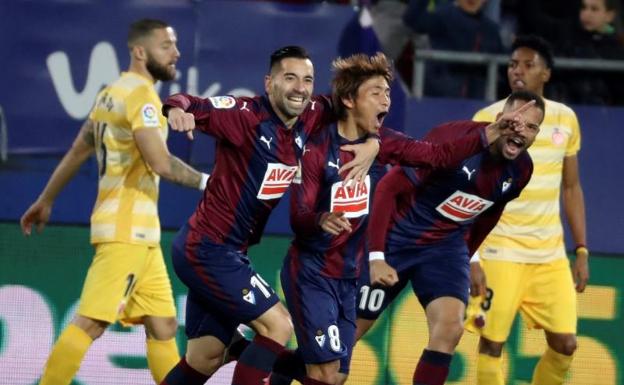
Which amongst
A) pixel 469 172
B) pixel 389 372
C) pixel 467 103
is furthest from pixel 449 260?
pixel 467 103

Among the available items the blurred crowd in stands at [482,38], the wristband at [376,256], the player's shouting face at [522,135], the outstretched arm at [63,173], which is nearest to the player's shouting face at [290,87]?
the wristband at [376,256]

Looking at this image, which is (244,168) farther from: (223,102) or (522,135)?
(522,135)

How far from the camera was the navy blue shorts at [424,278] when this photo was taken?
8219 millimetres

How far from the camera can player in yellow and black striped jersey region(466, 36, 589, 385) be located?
8.95m

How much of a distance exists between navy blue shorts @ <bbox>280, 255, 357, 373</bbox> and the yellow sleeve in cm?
109

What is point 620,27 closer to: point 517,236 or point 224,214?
point 517,236

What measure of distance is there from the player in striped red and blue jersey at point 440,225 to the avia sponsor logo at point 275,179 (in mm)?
825

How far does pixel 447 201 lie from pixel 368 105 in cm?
86

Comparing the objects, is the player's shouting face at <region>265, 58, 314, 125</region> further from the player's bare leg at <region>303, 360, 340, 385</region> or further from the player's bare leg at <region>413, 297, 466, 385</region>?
the player's bare leg at <region>413, 297, 466, 385</region>

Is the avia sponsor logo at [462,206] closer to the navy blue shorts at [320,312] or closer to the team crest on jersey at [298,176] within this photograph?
the navy blue shorts at [320,312]

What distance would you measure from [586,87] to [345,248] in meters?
3.94

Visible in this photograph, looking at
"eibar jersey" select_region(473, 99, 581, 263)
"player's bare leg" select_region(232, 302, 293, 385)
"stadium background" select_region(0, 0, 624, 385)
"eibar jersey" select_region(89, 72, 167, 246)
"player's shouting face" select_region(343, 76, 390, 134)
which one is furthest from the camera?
"stadium background" select_region(0, 0, 624, 385)

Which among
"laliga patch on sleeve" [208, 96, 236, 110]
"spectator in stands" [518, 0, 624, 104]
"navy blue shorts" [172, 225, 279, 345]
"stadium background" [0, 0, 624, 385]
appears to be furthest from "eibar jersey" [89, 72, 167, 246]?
"spectator in stands" [518, 0, 624, 104]

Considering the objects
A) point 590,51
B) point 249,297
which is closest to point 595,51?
point 590,51
